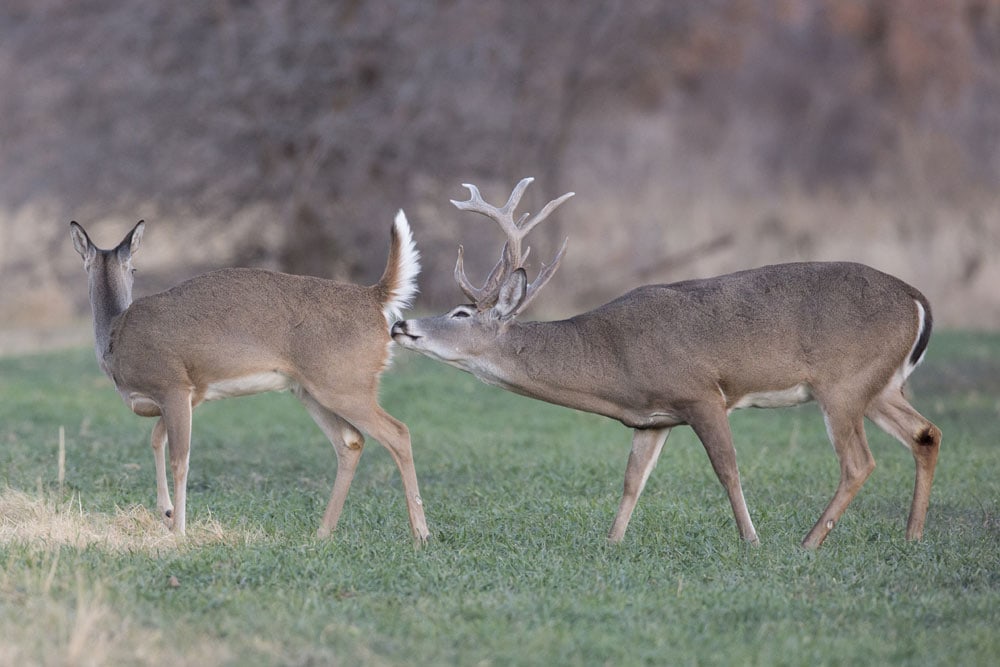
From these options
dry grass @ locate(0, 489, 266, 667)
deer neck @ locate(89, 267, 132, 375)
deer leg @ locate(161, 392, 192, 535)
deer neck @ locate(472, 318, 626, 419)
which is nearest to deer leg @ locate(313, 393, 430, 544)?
deer neck @ locate(472, 318, 626, 419)

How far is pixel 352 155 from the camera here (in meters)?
17.6

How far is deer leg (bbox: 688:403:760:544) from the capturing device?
689 centimetres

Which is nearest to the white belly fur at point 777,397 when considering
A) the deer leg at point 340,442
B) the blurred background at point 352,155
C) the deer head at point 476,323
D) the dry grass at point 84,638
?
the deer head at point 476,323

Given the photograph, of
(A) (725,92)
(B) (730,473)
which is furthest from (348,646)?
(A) (725,92)

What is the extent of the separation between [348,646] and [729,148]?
82.3 feet

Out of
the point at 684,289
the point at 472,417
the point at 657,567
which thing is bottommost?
the point at 472,417

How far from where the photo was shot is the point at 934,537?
7.03m

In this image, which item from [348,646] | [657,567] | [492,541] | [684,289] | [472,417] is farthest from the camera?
[472,417]

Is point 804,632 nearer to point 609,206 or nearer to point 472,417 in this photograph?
point 472,417

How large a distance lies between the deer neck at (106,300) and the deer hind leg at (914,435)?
4.27 m

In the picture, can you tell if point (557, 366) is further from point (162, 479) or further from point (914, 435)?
point (162, 479)

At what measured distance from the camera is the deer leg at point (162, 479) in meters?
7.42

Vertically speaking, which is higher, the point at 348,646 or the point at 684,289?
the point at 684,289

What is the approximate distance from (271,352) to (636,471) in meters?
2.04
